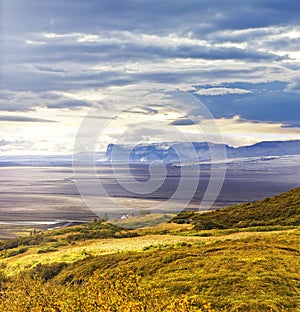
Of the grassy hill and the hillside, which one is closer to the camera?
the grassy hill

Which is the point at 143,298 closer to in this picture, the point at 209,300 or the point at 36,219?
the point at 209,300

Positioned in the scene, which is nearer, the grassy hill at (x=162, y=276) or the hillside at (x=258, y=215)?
the grassy hill at (x=162, y=276)

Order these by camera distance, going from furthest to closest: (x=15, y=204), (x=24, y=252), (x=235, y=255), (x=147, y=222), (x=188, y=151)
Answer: (x=15, y=204), (x=147, y=222), (x=24, y=252), (x=188, y=151), (x=235, y=255)

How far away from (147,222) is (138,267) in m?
25.0

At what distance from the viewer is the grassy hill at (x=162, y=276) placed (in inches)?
464

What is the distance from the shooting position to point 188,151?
29.6m

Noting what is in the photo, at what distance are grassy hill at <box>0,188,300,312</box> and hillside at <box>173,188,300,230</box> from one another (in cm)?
163

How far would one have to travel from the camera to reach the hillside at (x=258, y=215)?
1362 inches

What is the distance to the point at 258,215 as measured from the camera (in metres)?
37.8

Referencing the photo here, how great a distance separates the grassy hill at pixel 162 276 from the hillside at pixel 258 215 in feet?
5.34

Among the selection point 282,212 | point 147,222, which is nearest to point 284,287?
point 282,212

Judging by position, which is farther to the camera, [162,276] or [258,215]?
[258,215]

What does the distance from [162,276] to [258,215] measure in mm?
21346

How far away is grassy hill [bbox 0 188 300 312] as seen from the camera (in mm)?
11797
